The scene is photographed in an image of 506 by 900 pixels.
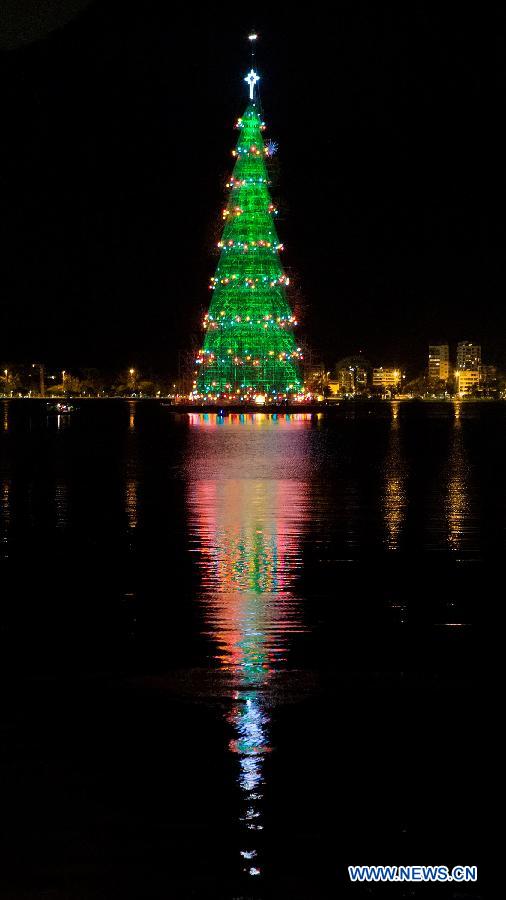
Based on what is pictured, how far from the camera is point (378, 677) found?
8.04 meters

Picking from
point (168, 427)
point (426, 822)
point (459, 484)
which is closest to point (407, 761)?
point (426, 822)

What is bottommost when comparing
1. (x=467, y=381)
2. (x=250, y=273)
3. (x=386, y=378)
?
(x=467, y=381)

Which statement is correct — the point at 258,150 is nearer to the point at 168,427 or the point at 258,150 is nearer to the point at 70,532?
the point at 168,427

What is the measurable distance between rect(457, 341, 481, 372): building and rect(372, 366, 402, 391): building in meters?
7.77

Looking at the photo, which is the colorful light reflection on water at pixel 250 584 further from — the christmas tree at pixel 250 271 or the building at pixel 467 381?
the building at pixel 467 381

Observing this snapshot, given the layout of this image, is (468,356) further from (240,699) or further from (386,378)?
(240,699)

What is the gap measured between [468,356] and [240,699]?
6261 inches

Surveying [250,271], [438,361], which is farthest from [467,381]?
[250,271]

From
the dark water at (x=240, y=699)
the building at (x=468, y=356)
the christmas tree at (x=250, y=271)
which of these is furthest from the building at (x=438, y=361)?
the dark water at (x=240, y=699)

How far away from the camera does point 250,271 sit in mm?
62344

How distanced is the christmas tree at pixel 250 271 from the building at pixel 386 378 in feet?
303

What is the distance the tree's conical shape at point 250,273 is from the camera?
205 ft

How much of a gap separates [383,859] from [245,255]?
58297mm

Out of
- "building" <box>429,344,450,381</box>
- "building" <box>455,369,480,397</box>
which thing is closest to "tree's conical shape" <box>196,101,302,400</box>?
"building" <box>429,344,450,381</box>
